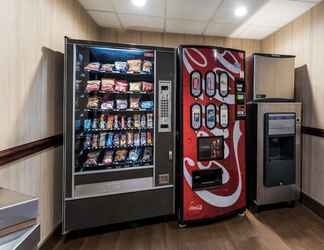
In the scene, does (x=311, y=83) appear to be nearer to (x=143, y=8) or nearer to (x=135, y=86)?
(x=135, y=86)

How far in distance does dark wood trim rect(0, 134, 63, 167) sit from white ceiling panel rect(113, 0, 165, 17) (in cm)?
176

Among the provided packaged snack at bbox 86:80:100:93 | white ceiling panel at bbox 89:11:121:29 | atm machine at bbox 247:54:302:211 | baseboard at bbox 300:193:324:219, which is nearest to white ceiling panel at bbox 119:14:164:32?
white ceiling panel at bbox 89:11:121:29

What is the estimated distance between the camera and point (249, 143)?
275 centimetres

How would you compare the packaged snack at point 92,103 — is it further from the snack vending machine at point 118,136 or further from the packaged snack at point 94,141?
the packaged snack at point 94,141

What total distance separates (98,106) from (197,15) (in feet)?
6.12

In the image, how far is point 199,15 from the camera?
2812 mm

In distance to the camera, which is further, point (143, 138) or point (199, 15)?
point (199, 15)

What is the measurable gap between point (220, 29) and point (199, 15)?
0.67 metres

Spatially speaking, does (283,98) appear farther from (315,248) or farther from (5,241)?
(5,241)

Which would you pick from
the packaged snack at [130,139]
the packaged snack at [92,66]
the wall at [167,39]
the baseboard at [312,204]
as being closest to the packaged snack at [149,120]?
the packaged snack at [130,139]

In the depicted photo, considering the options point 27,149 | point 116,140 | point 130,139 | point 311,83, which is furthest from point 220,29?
point 27,149

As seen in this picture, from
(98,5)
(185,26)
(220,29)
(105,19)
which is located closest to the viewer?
(98,5)

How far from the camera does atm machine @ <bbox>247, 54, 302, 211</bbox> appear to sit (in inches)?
103

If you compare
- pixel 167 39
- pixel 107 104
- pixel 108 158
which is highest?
pixel 167 39
